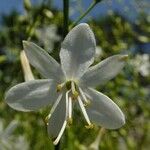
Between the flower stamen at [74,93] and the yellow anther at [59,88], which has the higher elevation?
the yellow anther at [59,88]

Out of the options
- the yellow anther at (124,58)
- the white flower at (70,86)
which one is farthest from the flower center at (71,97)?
the yellow anther at (124,58)

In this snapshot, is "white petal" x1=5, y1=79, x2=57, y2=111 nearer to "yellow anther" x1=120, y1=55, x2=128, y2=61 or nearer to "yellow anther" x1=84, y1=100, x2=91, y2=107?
"yellow anther" x1=84, y1=100, x2=91, y2=107

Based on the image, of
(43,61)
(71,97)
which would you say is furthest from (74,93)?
(43,61)

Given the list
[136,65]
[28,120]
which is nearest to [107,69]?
[136,65]

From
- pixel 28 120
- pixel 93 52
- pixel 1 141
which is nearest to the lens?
pixel 93 52

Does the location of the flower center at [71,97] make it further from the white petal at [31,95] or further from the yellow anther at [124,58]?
the yellow anther at [124,58]

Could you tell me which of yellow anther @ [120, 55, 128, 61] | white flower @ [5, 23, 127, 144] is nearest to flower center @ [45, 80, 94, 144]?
white flower @ [5, 23, 127, 144]

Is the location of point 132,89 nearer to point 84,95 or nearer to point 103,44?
point 103,44

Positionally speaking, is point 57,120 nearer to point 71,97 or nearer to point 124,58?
point 71,97
